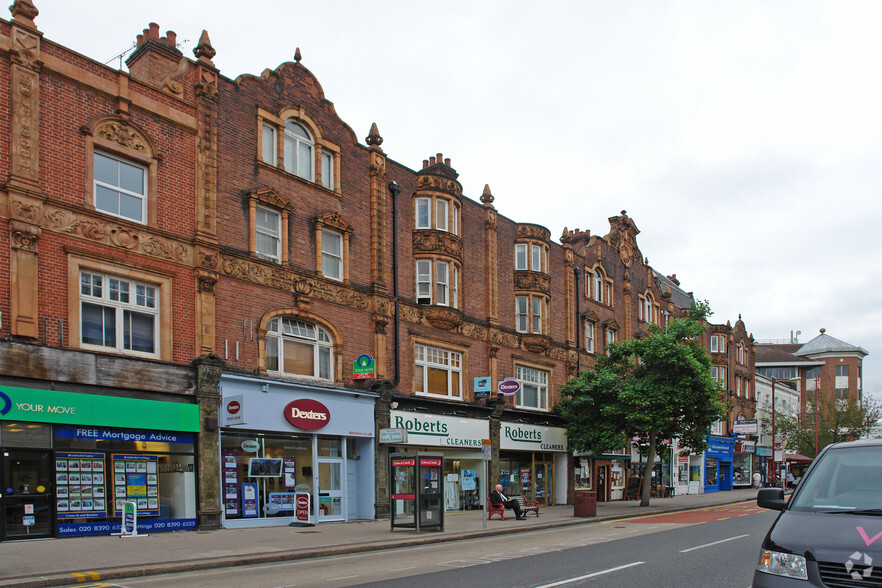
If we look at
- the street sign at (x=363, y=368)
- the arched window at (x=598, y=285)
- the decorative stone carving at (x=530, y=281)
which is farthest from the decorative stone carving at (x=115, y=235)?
the arched window at (x=598, y=285)

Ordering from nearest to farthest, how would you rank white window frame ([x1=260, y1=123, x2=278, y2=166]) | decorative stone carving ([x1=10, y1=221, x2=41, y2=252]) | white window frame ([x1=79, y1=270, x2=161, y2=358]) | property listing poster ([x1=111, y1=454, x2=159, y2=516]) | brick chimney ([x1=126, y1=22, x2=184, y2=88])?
decorative stone carving ([x1=10, y1=221, x2=41, y2=252]), property listing poster ([x1=111, y1=454, x2=159, y2=516]), white window frame ([x1=79, y1=270, x2=161, y2=358]), brick chimney ([x1=126, y1=22, x2=184, y2=88]), white window frame ([x1=260, y1=123, x2=278, y2=166])

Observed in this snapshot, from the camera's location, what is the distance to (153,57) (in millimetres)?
21719

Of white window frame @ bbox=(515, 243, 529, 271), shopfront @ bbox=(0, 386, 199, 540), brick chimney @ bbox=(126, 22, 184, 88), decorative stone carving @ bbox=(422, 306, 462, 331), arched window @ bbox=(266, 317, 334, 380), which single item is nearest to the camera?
shopfront @ bbox=(0, 386, 199, 540)

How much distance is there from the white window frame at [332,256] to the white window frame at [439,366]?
4.36m

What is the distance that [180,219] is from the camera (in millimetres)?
20359

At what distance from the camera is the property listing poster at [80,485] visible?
1678cm

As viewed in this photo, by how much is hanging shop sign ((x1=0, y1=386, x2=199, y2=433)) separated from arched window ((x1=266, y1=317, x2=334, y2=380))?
349 cm

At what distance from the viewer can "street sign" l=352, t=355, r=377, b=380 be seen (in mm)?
24203

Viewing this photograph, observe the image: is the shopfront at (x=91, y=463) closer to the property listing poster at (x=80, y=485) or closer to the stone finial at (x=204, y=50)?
the property listing poster at (x=80, y=485)

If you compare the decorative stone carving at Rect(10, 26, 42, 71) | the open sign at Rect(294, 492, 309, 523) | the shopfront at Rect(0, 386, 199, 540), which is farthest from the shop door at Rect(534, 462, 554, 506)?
the decorative stone carving at Rect(10, 26, 42, 71)

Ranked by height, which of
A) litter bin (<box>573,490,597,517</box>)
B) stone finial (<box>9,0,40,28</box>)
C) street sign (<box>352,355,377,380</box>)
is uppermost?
stone finial (<box>9,0,40,28</box>)

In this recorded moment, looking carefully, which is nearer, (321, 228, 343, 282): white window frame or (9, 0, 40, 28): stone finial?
(9, 0, 40, 28): stone finial

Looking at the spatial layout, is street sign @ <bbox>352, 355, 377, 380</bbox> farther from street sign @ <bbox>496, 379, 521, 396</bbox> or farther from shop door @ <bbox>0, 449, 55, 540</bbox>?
shop door @ <bbox>0, 449, 55, 540</bbox>

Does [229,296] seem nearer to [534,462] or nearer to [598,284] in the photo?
[534,462]
